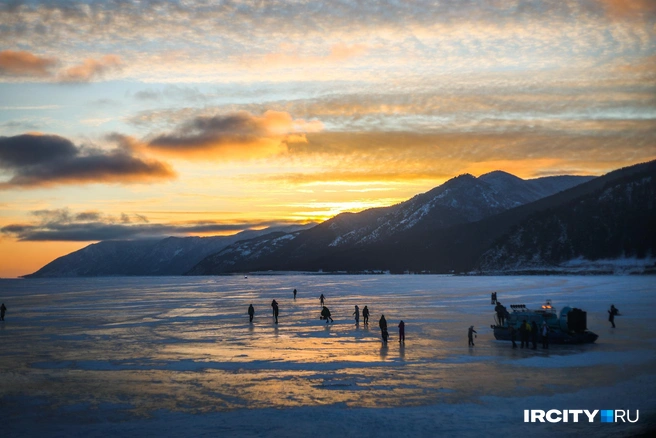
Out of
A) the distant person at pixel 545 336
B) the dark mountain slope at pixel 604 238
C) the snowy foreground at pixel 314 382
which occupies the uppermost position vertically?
the dark mountain slope at pixel 604 238

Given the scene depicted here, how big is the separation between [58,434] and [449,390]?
12960 mm

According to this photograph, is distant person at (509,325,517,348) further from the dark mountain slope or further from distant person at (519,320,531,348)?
the dark mountain slope

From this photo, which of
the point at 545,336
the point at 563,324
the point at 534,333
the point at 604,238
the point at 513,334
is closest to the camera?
the point at 534,333

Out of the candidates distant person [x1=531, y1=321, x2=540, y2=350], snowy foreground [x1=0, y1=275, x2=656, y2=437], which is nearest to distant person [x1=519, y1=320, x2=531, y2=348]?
distant person [x1=531, y1=321, x2=540, y2=350]

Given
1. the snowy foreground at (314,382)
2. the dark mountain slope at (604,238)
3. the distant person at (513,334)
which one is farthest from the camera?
the dark mountain slope at (604,238)

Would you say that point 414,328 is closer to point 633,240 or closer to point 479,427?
point 479,427

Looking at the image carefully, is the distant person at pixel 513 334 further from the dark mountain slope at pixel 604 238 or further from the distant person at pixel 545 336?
the dark mountain slope at pixel 604 238

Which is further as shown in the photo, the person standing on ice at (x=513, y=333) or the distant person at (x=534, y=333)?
the person standing on ice at (x=513, y=333)

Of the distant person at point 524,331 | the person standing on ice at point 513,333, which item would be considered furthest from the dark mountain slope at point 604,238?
the distant person at point 524,331

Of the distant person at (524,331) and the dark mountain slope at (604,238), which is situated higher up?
the dark mountain slope at (604,238)

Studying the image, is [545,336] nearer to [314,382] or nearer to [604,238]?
[314,382]

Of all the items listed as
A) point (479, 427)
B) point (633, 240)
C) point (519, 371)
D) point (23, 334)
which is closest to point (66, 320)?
point (23, 334)

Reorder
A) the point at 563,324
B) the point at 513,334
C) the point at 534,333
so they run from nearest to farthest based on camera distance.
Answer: the point at 534,333 → the point at 513,334 → the point at 563,324

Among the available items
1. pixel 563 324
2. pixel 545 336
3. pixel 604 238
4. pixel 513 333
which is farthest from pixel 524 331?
pixel 604 238
